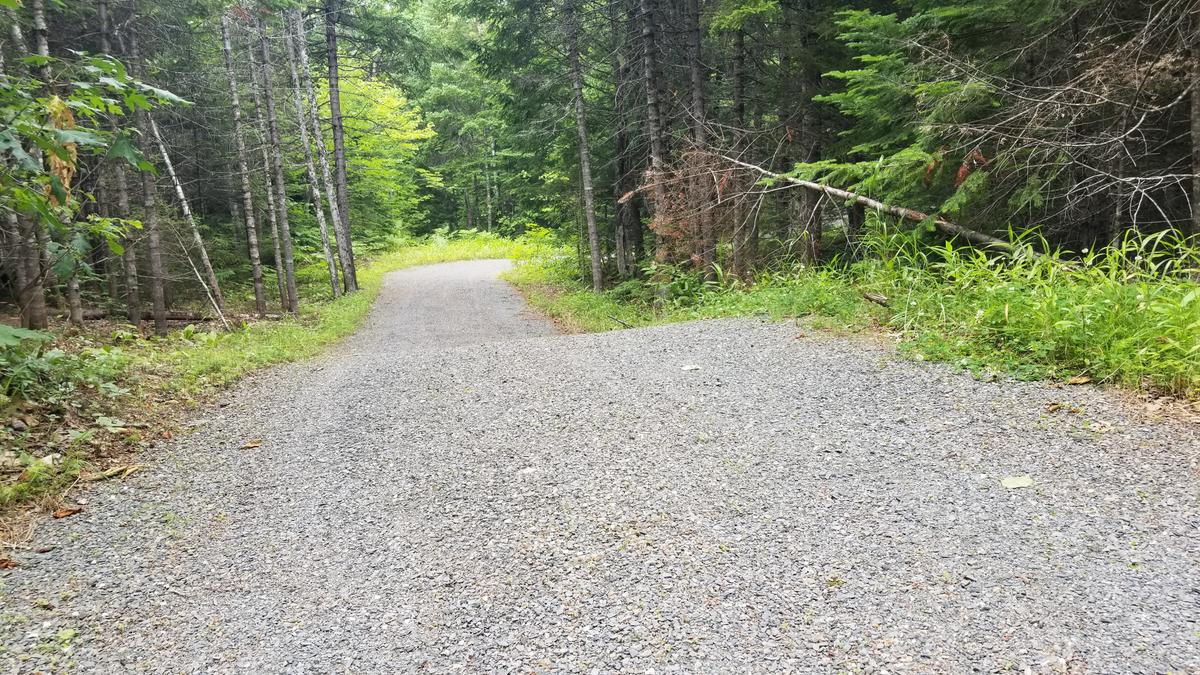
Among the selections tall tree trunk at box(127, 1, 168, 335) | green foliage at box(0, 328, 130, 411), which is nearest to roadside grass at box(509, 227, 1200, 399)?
green foliage at box(0, 328, 130, 411)

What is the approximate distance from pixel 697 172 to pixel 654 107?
2.44m

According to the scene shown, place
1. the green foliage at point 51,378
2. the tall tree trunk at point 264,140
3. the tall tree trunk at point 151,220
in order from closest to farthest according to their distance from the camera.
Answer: the green foliage at point 51,378 < the tall tree trunk at point 151,220 < the tall tree trunk at point 264,140

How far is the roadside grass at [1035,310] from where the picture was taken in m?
3.97

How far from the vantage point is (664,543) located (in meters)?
2.88

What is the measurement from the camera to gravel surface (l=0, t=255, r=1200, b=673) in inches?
88.1

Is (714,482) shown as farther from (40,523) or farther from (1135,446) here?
(40,523)

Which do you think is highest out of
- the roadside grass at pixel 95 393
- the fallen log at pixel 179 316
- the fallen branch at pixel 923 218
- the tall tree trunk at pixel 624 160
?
the tall tree trunk at pixel 624 160

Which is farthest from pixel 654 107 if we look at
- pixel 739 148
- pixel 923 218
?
pixel 923 218

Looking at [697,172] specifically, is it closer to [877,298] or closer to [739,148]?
[739,148]

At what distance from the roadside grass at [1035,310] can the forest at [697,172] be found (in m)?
0.03

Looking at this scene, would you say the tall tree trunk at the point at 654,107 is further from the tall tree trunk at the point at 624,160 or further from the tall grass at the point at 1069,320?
the tall grass at the point at 1069,320

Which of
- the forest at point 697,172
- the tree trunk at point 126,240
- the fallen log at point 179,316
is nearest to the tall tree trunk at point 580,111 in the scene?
the forest at point 697,172

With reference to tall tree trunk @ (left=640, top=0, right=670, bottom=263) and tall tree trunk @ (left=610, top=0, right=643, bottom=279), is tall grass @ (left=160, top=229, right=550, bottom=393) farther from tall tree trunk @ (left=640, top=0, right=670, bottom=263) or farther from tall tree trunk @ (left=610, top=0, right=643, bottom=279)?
tall tree trunk @ (left=610, top=0, right=643, bottom=279)

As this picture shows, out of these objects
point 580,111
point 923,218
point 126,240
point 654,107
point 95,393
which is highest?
point 580,111
